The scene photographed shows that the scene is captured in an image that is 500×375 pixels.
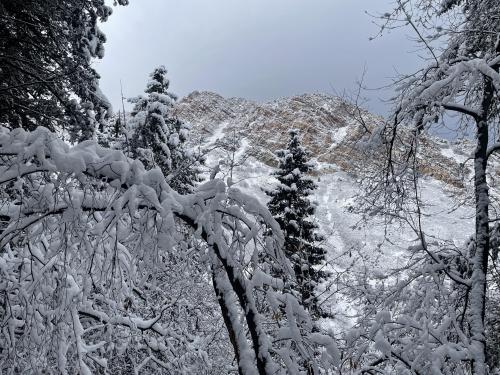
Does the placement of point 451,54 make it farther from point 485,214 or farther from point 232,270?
point 232,270

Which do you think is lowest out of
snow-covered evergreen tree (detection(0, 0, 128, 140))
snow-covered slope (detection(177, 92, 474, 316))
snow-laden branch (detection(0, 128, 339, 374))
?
snow-laden branch (detection(0, 128, 339, 374))

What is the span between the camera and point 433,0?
495cm

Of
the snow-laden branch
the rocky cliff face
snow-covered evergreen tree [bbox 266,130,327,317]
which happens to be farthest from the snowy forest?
the rocky cliff face

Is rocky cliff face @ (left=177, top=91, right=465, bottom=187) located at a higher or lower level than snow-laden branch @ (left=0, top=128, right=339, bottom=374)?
higher

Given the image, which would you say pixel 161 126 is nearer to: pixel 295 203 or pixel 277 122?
pixel 295 203

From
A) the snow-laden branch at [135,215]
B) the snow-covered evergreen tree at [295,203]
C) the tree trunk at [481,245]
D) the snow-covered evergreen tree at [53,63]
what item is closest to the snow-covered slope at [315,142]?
the snow-covered evergreen tree at [295,203]

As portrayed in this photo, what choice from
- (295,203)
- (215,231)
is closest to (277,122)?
(295,203)

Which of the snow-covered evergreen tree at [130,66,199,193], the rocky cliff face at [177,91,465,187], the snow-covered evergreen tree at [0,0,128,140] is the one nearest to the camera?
the snow-covered evergreen tree at [0,0,128,140]

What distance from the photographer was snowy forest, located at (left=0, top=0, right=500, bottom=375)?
2.22 m

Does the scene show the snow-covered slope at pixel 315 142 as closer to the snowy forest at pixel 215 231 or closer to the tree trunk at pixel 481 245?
the snowy forest at pixel 215 231

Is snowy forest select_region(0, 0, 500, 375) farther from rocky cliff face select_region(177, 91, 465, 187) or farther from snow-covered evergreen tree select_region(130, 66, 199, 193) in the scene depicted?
rocky cliff face select_region(177, 91, 465, 187)

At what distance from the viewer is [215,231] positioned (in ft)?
7.91

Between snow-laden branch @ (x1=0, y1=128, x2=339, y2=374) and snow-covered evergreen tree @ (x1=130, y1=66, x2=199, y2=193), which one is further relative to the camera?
snow-covered evergreen tree @ (x1=130, y1=66, x2=199, y2=193)

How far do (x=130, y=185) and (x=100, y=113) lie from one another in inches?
223
